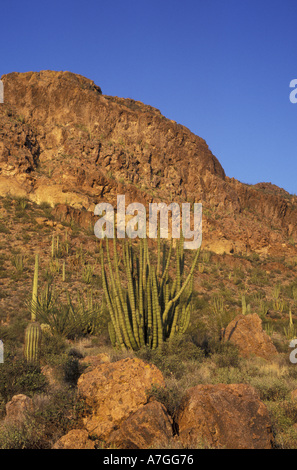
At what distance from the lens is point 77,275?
22.1m

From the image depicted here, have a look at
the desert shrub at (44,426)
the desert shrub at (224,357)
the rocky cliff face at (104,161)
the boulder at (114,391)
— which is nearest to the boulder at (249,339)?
the desert shrub at (224,357)

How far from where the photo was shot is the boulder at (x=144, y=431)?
358 centimetres

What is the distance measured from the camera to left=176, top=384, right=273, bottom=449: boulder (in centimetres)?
362

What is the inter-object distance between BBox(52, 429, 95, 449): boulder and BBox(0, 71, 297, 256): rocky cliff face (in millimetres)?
27136

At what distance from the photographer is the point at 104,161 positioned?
1501 inches

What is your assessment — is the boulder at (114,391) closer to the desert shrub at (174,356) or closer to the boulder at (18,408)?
the boulder at (18,408)

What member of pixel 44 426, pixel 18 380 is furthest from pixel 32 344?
pixel 44 426

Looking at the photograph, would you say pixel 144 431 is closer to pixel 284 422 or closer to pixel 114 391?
pixel 114 391

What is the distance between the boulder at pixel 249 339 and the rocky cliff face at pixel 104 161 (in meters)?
21.4

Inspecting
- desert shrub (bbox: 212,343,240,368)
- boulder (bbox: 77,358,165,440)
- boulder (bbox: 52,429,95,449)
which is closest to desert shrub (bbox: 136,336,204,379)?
desert shrub (bbox: 212,343,240,368)

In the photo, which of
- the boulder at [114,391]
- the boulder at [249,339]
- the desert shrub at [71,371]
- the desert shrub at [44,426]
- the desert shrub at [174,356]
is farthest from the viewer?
the boulder at [249,339]

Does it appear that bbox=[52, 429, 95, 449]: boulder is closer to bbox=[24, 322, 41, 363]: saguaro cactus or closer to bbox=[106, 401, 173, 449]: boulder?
bbox=[106, 401, 173, 449]: boulder

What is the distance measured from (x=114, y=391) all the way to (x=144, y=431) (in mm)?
865
